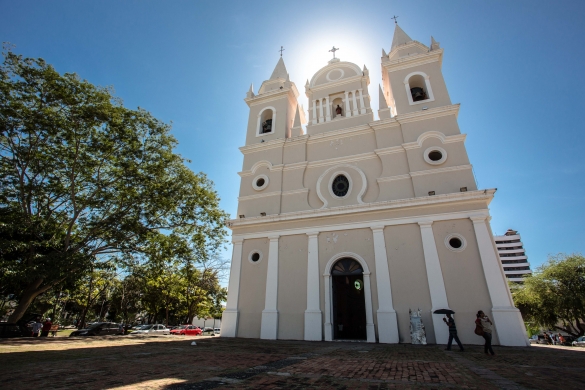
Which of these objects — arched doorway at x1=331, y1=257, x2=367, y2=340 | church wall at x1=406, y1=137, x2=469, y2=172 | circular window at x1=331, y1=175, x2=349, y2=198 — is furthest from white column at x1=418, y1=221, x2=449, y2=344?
circular window at x1=331, y1=175, x2=349, y2=198

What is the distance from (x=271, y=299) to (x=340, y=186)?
6.82 m

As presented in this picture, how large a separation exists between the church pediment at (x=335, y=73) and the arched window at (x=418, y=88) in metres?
3.09

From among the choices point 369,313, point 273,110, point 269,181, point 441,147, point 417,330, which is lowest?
point 417,330

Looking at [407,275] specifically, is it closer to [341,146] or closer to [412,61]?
[341,146]

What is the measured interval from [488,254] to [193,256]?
50.8 feet

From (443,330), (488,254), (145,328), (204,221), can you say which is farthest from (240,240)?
(145,328)

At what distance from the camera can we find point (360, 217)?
1367cm

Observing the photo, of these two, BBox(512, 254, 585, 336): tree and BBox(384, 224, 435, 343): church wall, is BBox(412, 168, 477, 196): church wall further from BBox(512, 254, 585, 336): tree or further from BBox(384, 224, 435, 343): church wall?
BBox(512, 254, 585, 336): tree

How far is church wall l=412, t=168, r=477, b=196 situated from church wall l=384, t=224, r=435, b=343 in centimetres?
200

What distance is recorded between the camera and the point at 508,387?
4.07m

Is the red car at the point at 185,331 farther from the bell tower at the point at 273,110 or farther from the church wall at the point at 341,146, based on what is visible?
the church wall at the point at 341,146

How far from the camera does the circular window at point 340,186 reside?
15141 mm

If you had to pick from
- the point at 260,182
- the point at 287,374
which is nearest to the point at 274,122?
the point at 260,182

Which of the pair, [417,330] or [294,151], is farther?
[294,151]
